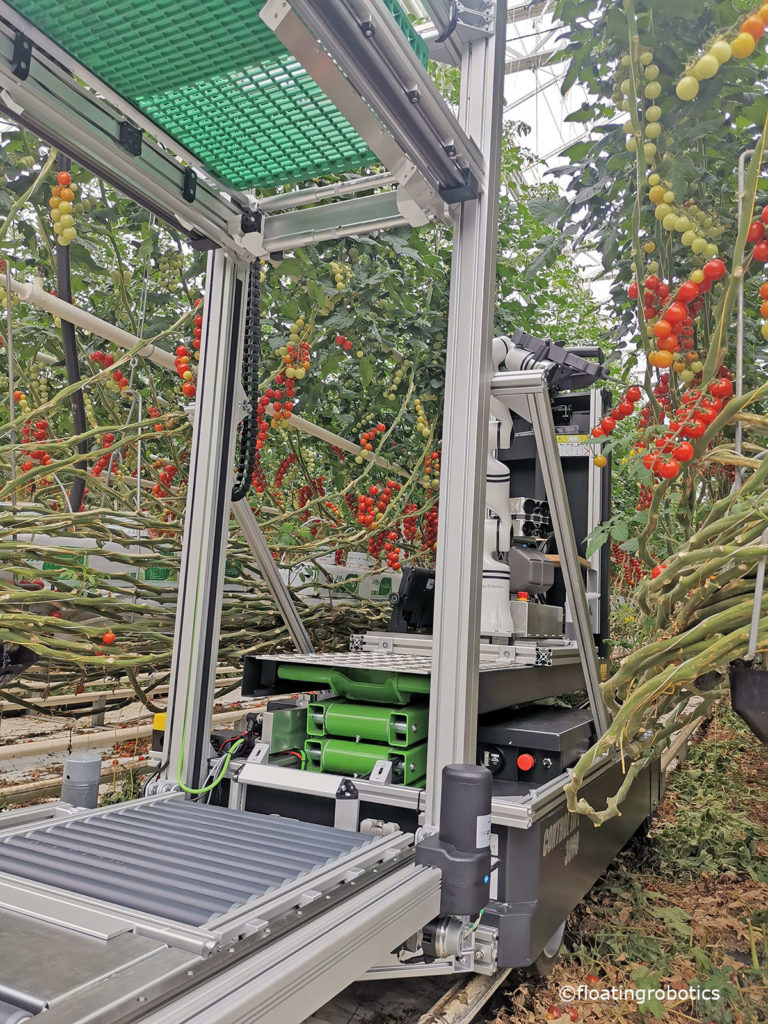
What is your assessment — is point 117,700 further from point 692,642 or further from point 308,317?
point 692,642

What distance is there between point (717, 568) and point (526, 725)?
1097mm

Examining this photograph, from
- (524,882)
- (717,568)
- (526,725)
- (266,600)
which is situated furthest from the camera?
(266,600)

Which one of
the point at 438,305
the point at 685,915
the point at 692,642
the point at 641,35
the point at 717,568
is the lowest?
the point at 685,915

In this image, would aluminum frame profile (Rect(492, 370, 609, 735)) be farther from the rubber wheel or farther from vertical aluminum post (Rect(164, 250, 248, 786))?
vertical aluminum post (Rect(164, 250, 248, 786))

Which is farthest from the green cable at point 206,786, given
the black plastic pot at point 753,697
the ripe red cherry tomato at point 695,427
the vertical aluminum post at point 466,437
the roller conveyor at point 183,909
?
the ripe red cherry tomato at point 695,427

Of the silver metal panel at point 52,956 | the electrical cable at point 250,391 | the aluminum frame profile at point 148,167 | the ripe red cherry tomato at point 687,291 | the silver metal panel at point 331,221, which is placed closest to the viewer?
the silver metal panel at point 52,956

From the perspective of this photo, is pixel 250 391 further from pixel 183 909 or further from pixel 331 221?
pixel 183 909

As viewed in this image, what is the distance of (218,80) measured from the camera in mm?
1991

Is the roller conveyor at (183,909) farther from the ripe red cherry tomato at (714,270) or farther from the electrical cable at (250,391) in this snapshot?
the ripe red cherry tomato at (714,270)

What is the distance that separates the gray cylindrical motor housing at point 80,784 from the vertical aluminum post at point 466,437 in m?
0.99

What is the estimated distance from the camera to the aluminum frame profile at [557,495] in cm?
225

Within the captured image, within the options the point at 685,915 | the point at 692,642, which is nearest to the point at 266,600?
the point at 685,915

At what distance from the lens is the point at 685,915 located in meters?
3.13

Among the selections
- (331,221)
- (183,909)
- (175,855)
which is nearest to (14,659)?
(175,855)
